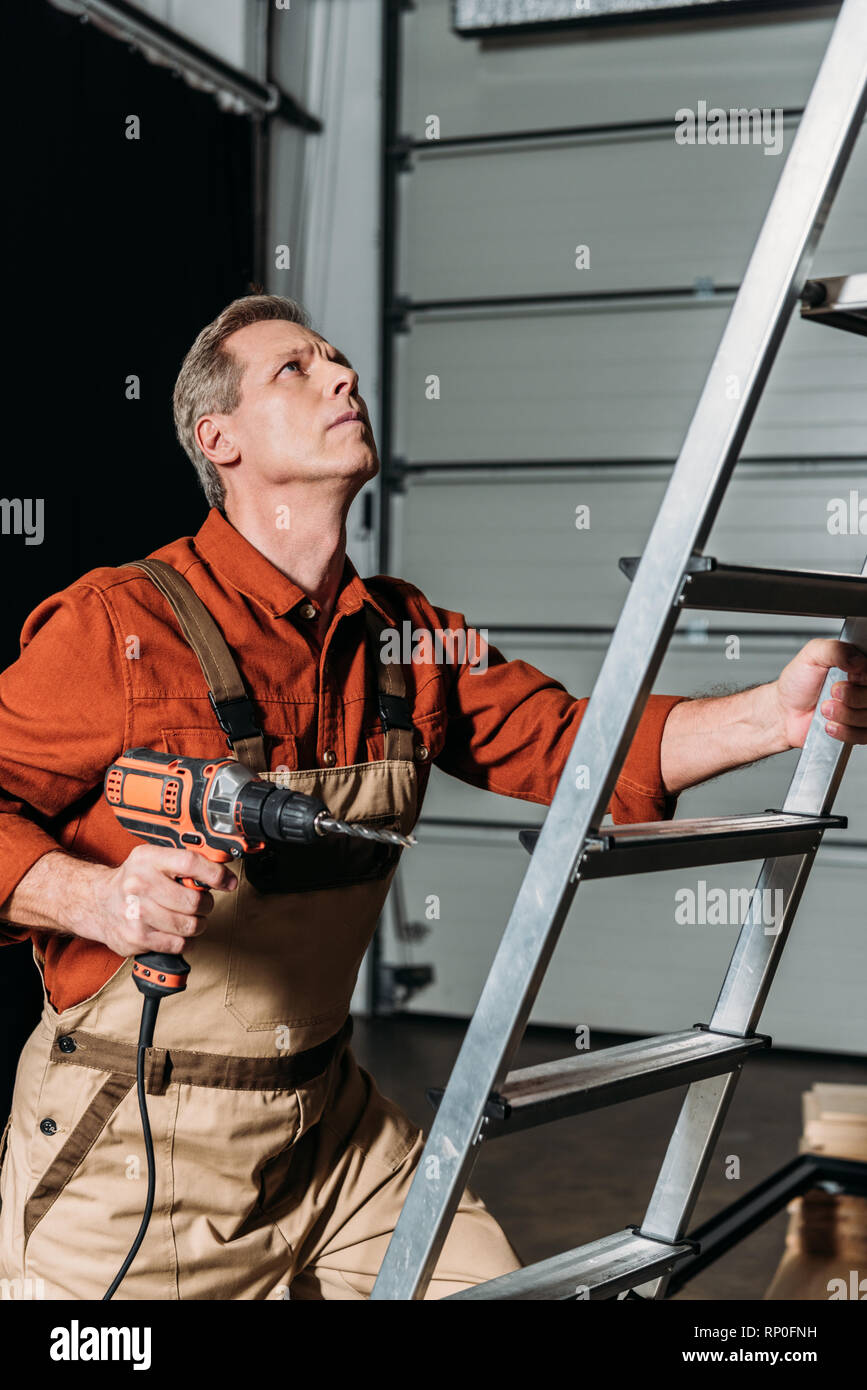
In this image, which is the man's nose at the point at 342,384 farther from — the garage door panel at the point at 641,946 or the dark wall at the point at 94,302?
the garage door panel at the point at 641,946

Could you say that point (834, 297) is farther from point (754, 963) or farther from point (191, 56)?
point (191, 56)

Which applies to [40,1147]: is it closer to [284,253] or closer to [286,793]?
[286,793]

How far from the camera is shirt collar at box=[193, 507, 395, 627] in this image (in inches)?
75.1

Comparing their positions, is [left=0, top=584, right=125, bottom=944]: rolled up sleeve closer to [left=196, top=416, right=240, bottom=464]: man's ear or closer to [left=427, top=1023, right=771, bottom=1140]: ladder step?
[left=196, top=416, right=240, bottom=464]: man's ear

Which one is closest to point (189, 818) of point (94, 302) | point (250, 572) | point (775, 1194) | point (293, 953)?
point (293, 953)

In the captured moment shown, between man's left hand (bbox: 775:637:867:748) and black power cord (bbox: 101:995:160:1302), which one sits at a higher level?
man's left hand (bbox: 775:637:867:748)

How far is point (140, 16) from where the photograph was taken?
4.80m

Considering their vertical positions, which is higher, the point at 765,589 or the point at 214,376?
the point at 214,376

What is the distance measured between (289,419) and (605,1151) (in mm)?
3451

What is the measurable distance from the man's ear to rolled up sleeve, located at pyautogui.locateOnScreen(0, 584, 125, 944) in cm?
45

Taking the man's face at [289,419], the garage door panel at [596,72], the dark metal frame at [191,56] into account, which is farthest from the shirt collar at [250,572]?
the garage door panel at [596,72]

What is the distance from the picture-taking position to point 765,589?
1.22 meters

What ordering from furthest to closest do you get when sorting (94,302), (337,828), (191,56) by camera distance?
(191,56) < (94,302) < (337,828)

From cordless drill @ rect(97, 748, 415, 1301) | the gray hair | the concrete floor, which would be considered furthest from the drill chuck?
the concrete floor
